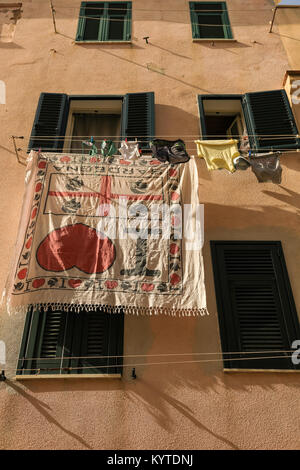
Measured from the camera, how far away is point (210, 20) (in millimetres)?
8359

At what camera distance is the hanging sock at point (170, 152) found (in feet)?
18.0

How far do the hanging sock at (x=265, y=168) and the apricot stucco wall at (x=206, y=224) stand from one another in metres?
0.43

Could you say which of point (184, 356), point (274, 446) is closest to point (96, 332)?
point (184, 356)

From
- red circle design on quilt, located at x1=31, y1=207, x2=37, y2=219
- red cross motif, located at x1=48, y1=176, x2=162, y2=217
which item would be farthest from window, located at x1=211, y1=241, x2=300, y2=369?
red circle design on quilt, located at x1=31, y1=207, x2=37, y2=219

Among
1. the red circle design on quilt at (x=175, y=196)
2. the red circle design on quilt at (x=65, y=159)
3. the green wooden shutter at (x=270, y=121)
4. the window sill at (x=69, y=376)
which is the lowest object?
the window sill at (x=69, y=376)

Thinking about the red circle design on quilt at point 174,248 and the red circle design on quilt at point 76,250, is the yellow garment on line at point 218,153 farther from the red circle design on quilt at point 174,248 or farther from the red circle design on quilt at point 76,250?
the red circle design on quilt at point 76,250

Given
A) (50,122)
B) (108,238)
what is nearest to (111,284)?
(108,238)

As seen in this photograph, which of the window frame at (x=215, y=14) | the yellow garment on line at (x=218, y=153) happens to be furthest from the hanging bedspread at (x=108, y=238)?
the window frame at (x=215, y=14)

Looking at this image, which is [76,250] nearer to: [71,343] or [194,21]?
[71,343]

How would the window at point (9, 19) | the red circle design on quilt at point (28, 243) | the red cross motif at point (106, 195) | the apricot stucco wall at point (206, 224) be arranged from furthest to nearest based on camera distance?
the window at point (9, 19) < the red cross motif at point (106, 195) < the red circle design on quilt at point (28, 243) < the apricot stucco wall at point (206, 224)

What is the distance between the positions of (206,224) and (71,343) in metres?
2.43

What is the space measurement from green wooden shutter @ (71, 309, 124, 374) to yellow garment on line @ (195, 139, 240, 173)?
2492 mm

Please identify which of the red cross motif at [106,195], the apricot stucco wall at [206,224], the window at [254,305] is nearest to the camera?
the apricot stucco wall at [206,224]

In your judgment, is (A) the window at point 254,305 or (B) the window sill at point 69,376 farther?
(A) the window at point 254,305
